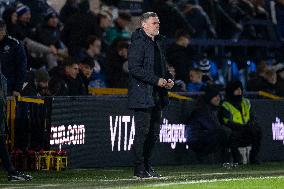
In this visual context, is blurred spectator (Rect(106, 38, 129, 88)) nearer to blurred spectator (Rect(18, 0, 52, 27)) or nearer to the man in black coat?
blurred spectator (Rect(18, 0, 52, 27))

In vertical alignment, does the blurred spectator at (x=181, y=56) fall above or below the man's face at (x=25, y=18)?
below

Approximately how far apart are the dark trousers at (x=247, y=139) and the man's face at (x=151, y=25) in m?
5.16

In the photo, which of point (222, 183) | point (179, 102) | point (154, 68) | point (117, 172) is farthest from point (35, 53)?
point (222, 183)

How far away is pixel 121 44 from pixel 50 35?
1.39 metres

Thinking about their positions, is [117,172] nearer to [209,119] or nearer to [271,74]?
[209,119]

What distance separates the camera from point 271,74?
22.9 meters

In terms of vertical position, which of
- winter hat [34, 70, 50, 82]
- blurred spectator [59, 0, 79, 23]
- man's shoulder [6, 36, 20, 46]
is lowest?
winter hat [34, 70, 50, 82]

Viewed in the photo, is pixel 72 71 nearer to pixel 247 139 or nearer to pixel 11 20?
pixel 11 20

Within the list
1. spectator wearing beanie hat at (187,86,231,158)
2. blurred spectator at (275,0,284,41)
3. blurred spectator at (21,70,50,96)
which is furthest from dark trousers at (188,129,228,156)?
blurred spectator at (275,0,284,41)

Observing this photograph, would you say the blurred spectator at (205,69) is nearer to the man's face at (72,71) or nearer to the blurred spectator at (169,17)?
the blurred spectator at (169,17)

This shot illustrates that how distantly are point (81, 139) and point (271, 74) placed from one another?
22.5 ft

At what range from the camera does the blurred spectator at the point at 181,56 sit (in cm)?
2203

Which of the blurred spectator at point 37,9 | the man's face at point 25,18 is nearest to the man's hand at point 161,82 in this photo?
the man's face at point 25,18

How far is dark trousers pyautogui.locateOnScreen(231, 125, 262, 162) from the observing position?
63.4 ft
